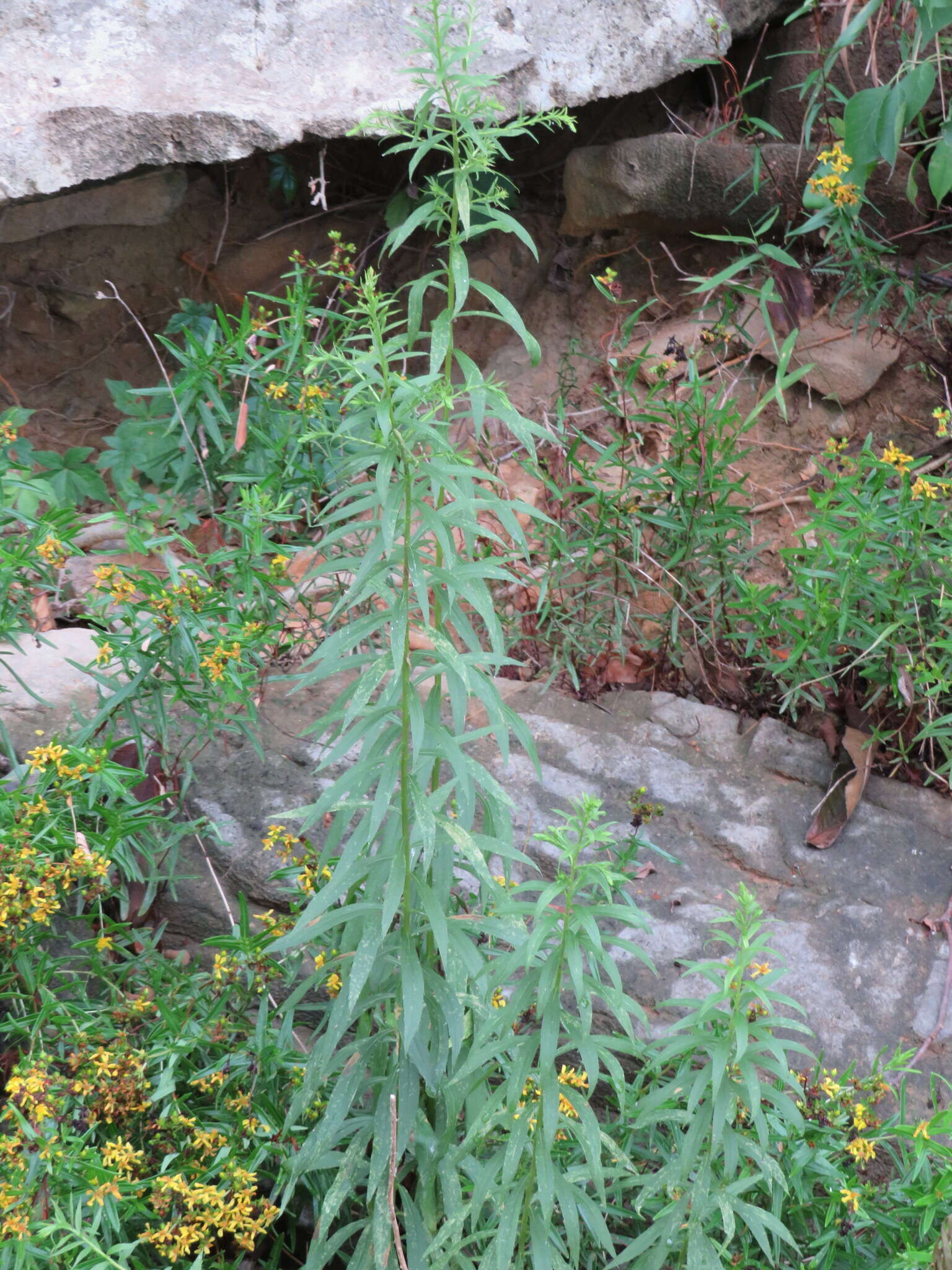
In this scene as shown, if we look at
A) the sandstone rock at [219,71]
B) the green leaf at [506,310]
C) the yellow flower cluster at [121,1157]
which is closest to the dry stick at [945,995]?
the yellow flower cluster at [121,1157]

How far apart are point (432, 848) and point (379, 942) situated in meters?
0.15

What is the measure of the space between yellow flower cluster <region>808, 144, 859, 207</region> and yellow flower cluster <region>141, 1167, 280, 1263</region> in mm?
2557

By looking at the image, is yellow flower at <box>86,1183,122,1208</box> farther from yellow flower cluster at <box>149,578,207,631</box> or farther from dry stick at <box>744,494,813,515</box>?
dry stick at <box>744,494,813,515</box>

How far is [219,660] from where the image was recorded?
85.4 inches

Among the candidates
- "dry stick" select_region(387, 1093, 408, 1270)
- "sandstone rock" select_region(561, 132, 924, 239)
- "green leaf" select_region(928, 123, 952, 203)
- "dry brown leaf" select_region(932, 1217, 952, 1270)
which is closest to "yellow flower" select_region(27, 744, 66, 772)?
"dry stick" select_region(387, 1093, 408, 1270)

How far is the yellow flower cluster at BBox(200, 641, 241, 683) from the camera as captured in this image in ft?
7.10

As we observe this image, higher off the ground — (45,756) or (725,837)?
(45,756)

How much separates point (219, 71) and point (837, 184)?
5.63 feet

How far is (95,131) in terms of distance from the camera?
3.09 metres

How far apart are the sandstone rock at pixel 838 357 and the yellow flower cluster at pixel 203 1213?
8.90 ft

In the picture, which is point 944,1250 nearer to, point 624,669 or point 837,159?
point 624,669

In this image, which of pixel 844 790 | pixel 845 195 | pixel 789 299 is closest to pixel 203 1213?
pixel 844 790

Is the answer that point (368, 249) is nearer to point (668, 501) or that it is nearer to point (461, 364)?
point (668, 501)

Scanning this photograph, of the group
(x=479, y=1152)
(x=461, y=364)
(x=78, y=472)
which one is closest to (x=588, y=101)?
(x=78, y=472)
